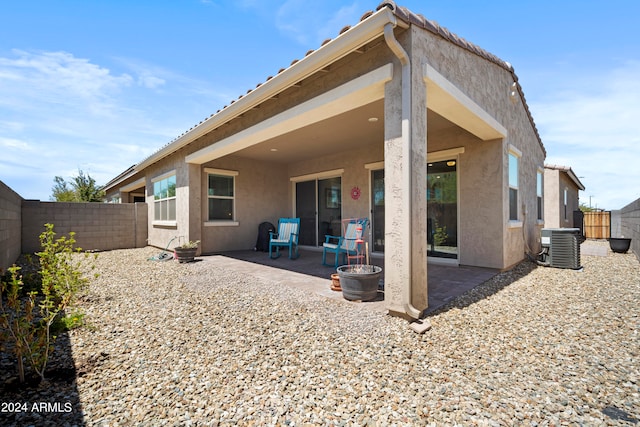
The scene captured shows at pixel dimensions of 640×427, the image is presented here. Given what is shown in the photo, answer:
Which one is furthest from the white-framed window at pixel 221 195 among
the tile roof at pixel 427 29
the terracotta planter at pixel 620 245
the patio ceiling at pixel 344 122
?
the terracotta planter at pixel 620 245

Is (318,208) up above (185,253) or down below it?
above

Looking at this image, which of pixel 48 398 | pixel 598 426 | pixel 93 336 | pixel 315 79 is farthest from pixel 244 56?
pixel 598 426

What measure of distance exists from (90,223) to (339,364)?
10220mm

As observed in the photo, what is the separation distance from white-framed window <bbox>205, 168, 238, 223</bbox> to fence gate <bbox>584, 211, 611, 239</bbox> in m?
16.0

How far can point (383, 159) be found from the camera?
6566 mm

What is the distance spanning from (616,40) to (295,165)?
7239 mm

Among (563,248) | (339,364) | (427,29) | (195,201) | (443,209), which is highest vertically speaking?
(427,29)

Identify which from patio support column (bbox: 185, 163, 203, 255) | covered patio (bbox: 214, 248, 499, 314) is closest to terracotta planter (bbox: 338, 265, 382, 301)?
covered patio (bbox: 214, 248, 499, 314)

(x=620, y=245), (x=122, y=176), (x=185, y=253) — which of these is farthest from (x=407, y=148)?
(x=122, y=176)

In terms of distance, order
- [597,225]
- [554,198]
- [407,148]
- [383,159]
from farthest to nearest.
Answer: 1. [597,225]
2. [554,198]
3. [383,159]
4. [407,148]

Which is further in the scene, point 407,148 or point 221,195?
point 221,195

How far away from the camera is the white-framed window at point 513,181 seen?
226 inches

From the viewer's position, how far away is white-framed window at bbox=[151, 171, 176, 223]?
8.30 metres

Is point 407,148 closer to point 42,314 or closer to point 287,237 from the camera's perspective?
point 42,314
